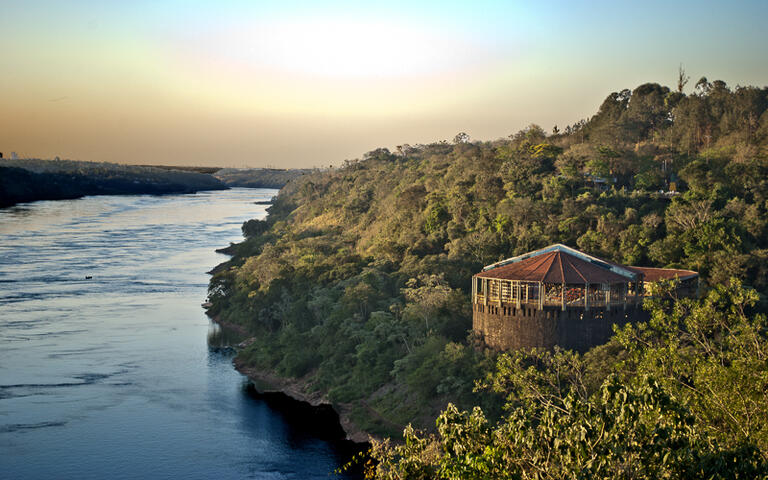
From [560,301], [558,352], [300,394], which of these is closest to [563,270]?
[560,301]

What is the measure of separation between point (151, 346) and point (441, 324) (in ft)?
97.9

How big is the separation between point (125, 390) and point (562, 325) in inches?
1312

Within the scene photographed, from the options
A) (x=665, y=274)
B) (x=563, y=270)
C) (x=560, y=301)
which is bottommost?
(x=560, y=301)

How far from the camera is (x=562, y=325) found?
47.5 metres

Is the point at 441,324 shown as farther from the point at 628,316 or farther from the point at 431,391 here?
the point at 628,316

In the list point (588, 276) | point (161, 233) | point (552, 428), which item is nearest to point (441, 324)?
point (588, 276)

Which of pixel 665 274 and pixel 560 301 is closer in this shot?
pixel 560 301

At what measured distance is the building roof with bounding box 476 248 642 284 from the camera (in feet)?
157

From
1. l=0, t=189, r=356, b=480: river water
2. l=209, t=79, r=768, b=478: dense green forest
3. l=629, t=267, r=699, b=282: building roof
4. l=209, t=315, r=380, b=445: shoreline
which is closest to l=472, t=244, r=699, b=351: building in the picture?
l=629, t=267, r=699, b=282: building roof

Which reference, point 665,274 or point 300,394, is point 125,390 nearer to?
point 300,394

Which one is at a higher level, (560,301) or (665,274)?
(665,274)

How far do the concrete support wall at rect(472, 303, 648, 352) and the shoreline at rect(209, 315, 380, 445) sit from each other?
12189 mm

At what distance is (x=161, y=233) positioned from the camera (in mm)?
158625

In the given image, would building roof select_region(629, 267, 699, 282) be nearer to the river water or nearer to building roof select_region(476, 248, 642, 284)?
building roof select_region(476, 248, 642, 284)
